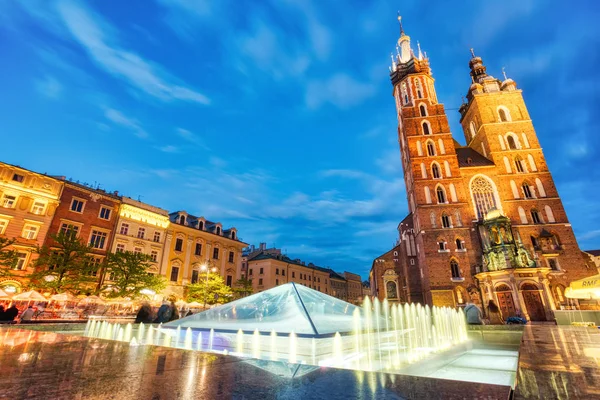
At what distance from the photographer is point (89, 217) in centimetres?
2850

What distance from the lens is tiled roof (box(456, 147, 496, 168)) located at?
3675 centimetres

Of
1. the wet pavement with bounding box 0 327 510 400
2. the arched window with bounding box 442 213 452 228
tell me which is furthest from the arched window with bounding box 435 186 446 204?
the wet pavement with bounding box 0 327 510 400

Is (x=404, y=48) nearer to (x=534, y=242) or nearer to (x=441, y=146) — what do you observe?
(x=441, y=146)

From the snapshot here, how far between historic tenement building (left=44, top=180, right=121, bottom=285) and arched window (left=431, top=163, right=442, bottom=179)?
36595 mm

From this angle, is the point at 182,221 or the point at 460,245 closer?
the point at 460,245

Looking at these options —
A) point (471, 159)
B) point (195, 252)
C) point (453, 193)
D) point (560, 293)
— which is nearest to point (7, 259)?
point (195, 252)

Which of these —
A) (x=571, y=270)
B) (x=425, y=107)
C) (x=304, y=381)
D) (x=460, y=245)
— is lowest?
(x=304, y=381)

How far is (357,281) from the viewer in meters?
86.6

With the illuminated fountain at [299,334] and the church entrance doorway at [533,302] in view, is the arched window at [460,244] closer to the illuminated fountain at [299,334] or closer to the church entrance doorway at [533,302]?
the church entrance doorway at [533,302]

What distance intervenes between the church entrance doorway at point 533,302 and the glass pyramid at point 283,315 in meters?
25.0

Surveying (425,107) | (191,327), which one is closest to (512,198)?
(425,107)

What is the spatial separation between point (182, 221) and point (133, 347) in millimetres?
33970

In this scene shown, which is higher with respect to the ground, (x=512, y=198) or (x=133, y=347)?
(x=512, y=198)

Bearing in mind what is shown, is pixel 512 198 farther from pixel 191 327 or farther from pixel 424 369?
pixel 191 327
